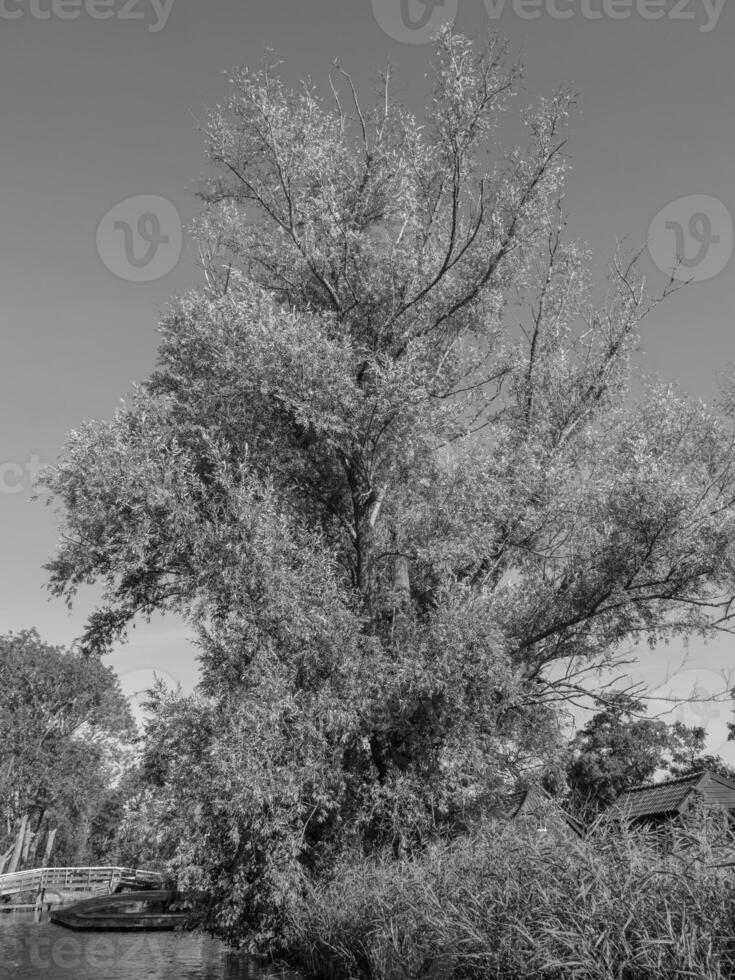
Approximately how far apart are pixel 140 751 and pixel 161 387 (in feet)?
24.6

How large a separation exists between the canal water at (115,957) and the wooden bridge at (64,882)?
7.92 metres

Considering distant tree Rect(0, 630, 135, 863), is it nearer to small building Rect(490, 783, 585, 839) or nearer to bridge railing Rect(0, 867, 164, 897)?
bridge railing Rect(0, 867, 164, 897)

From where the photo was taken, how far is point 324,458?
1686cm

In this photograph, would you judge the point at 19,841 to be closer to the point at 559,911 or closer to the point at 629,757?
the point at 629,757

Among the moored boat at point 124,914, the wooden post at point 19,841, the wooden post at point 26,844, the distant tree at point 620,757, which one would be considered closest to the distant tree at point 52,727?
the wooden post at point 19,841

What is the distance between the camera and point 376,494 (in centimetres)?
1691

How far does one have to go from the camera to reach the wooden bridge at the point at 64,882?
37.2 meters

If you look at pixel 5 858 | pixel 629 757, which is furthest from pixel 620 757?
pixel 5 858

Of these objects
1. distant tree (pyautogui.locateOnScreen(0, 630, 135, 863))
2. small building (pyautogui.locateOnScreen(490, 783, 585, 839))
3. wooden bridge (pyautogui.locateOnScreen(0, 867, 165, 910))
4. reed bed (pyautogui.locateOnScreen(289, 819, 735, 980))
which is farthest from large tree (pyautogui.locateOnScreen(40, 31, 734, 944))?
distant tree (pyautogui.locateOnScreen(0, 630, 135, 863))

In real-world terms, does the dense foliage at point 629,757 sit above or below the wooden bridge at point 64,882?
above

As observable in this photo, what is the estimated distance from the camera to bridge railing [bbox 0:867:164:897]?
126 feet

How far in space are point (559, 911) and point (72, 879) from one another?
45.0m

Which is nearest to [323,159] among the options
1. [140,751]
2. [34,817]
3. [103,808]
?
[140,751]

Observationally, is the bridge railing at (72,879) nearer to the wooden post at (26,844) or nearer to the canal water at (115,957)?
the wooden post at (26,844)
